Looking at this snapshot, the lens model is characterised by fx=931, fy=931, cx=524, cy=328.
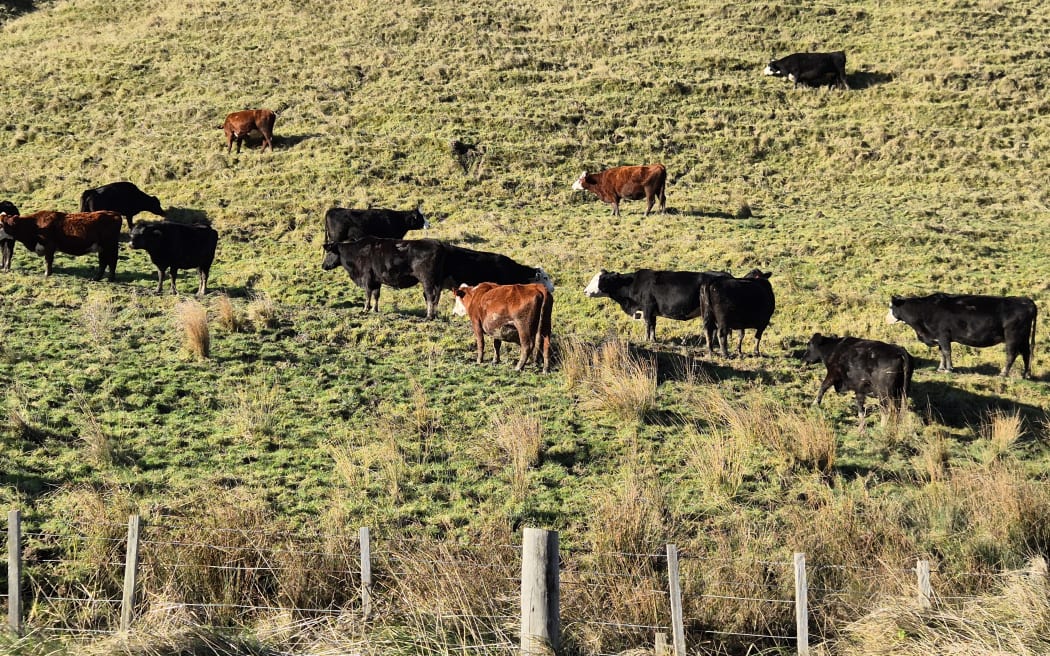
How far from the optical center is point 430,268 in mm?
17953

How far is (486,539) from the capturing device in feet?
29.5

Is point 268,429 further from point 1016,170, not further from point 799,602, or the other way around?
point 1016,170

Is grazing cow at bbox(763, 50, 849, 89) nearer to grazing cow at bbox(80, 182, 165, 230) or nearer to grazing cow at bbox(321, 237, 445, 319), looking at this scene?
grazing cow at bbox(321, 237, 445, 319)

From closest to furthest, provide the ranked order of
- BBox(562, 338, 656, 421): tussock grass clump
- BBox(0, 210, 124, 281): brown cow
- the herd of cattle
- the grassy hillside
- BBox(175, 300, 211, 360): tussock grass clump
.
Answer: the grassy hillside, BBox(562, 338, 656, 421): tussock grass clump, the herd of cattle, BBox(175, 300, 211, 360): tussock grass clump, BBox(0, 210, 124, 281): brown cow

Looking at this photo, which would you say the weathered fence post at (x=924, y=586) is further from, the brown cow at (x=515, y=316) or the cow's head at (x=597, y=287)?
the cow's head at (x=597, y=287)

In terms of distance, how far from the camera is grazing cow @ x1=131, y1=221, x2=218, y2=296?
18891 mm

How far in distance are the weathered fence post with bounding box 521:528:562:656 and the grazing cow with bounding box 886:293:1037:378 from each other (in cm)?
1152

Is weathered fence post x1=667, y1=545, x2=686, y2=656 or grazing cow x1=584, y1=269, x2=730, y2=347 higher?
grazing cow x1=584, y1=269, x2=730, y2=347

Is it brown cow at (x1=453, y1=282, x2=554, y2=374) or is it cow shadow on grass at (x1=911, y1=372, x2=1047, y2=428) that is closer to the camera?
cow shadow on grass at (x1=911, y1=372, x2=1047, y2=428)

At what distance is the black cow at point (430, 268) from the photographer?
58.9 ft

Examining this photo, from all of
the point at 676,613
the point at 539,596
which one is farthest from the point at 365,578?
the point at 676,613

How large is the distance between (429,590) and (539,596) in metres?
1.55

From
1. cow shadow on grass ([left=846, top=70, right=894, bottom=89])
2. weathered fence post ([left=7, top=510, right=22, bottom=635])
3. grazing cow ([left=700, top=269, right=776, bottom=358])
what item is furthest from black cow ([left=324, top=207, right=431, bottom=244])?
cow shadow on grass ([left=846, top=70, right=894, bottom=89])

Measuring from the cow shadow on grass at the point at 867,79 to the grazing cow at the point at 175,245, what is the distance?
28647 millimetres
